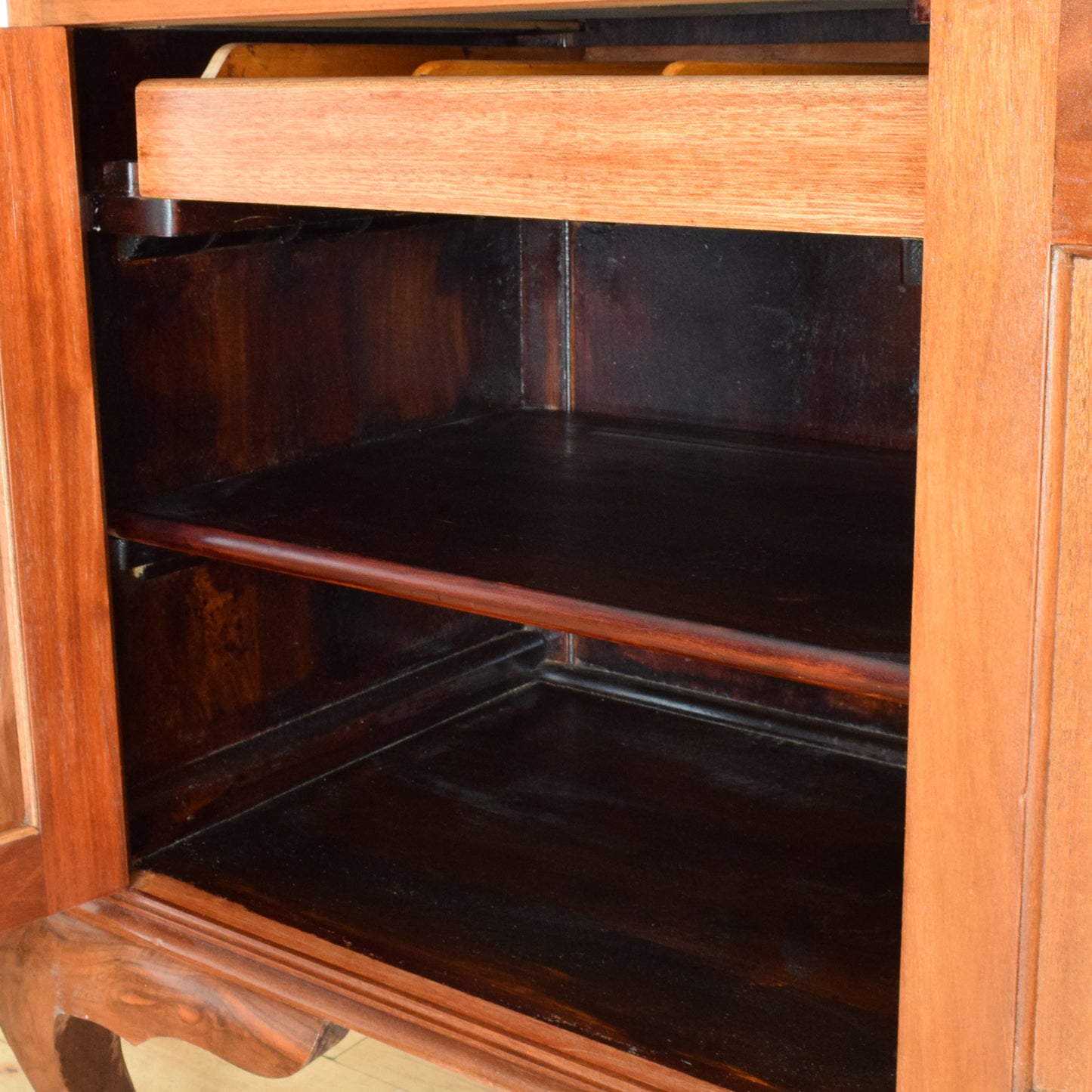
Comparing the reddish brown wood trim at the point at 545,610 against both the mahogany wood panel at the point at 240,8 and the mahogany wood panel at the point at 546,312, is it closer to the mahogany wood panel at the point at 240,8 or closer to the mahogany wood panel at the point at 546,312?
the mahogany wood panel at the point at 240,8

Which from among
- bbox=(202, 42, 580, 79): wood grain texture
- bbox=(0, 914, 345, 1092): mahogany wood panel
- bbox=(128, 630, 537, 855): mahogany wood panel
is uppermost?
bbox=(202, 42, 580, 79): wood grain texture

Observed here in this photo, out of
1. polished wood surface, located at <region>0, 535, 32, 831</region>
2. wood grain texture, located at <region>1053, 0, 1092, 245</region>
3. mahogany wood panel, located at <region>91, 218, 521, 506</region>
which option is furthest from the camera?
mahogany wood panel, located at <region>91, 218, 521, 506</region>

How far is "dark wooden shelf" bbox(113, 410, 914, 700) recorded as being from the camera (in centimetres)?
87

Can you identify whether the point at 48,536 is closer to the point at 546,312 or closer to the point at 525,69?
the point at 525,69

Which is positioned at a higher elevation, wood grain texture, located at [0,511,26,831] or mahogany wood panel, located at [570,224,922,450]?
mahogany wood panel, located at [570,224,922,450]

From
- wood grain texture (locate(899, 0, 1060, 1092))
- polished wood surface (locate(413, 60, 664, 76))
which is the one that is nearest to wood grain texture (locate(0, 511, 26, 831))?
polished wood surface (locate(413, 60, 664, 76))


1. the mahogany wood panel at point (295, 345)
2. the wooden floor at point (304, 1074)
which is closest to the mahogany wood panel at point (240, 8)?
the mahogany wood panel at point (295, 345)

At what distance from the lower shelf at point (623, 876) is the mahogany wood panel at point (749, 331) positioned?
306 millimetres

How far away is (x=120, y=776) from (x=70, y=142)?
18.0 inches

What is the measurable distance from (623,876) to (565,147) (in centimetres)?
60

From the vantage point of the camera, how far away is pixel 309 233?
1.23 metres

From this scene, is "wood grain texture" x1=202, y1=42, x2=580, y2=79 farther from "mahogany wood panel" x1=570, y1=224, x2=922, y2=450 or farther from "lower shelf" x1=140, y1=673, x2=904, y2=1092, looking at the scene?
"lower shelf" x1=140, y1=673, x2=904, y2=1092

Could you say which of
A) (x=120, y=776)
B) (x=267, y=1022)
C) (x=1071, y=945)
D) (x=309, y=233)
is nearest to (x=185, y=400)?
(x=309, y=233)

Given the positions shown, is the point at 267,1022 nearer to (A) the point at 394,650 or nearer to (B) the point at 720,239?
(A) the point at 394,650
